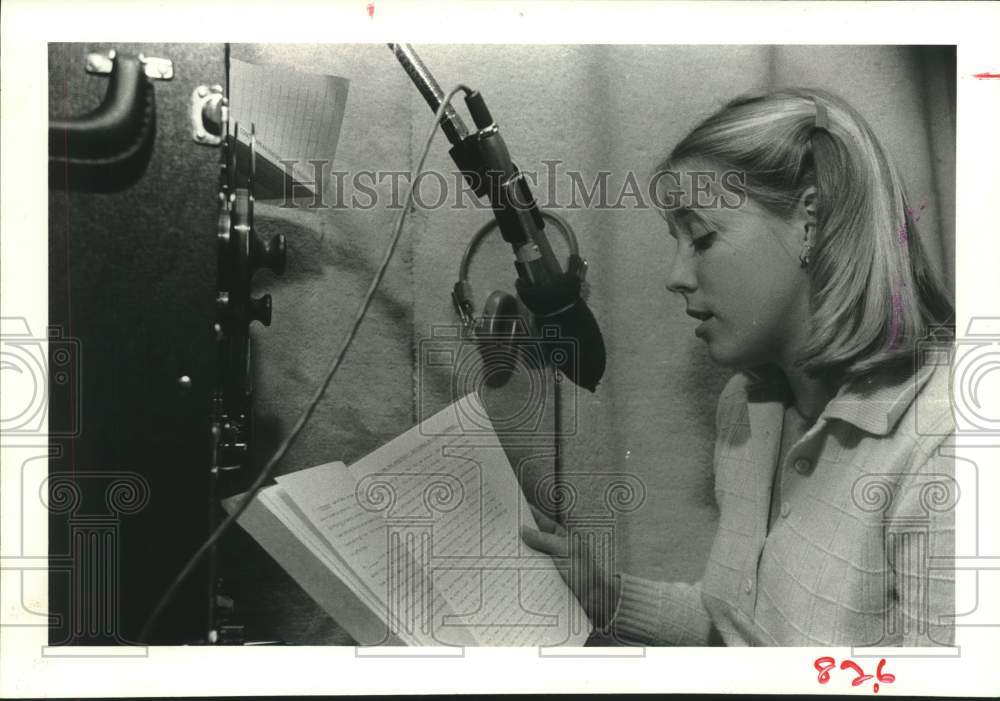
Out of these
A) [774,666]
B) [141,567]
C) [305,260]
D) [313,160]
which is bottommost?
[774,666]

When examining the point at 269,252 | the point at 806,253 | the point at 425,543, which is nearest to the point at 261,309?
the point at 269,252

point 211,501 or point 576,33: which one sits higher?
point 576,33

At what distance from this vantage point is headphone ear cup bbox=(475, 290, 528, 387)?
3.28 feet

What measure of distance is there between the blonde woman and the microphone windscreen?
0.34ft

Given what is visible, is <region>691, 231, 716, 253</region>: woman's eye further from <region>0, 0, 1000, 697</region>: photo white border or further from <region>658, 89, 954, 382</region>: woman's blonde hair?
<region>0, 0, 1000, 697</region>: photo white border

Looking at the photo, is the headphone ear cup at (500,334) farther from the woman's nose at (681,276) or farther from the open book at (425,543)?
the woman's nose at (681,276)

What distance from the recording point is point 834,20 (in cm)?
100

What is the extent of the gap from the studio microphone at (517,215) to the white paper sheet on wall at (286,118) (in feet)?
0.31

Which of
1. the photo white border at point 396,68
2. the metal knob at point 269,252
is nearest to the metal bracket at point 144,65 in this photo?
the photo white border at point 396,68

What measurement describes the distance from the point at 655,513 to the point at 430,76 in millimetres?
527

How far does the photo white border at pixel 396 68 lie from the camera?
3.26 ft

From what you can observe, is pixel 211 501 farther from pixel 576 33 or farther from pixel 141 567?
pixel 576 33

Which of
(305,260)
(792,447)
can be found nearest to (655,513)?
(792,447)

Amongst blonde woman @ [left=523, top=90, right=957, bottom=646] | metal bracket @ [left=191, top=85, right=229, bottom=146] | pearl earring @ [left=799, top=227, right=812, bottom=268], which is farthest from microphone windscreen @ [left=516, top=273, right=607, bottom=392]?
metal bracket @ [left=191, top=85, right=229, bottom=146]
